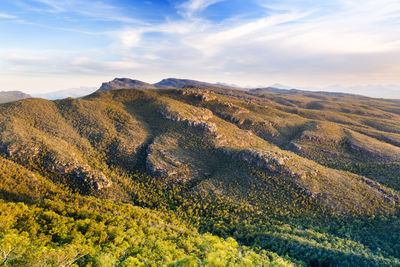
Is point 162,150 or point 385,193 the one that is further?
point 162,150

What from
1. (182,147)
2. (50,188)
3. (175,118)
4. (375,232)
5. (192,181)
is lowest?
(375,232)

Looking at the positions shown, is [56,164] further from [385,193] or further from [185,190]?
[385,193]

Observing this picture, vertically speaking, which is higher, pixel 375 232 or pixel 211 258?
pixel 211 258

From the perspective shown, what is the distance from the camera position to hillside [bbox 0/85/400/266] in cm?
4866

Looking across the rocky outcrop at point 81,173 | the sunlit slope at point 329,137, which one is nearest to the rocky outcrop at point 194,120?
the sunlit slope at point 329,137

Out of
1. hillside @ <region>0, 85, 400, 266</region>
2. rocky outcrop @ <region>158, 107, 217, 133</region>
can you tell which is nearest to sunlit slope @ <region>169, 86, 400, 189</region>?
hillside @ <region>0, 85, 400, 266</region>

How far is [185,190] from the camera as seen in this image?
309 feet

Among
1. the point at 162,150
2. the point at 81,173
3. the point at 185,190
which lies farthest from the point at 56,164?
the point at 185,190

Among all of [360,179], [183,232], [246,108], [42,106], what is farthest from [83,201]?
[246,108]

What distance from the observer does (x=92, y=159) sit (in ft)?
329

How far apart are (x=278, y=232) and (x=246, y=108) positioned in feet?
487

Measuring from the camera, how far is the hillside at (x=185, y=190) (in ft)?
160

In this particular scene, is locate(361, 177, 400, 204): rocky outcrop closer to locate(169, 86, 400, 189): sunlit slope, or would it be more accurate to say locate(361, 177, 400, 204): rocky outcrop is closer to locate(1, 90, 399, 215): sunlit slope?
locate(1, 90, 399, 215): sunlit slope

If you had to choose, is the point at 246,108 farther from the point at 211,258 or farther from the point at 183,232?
the point at 211,258
